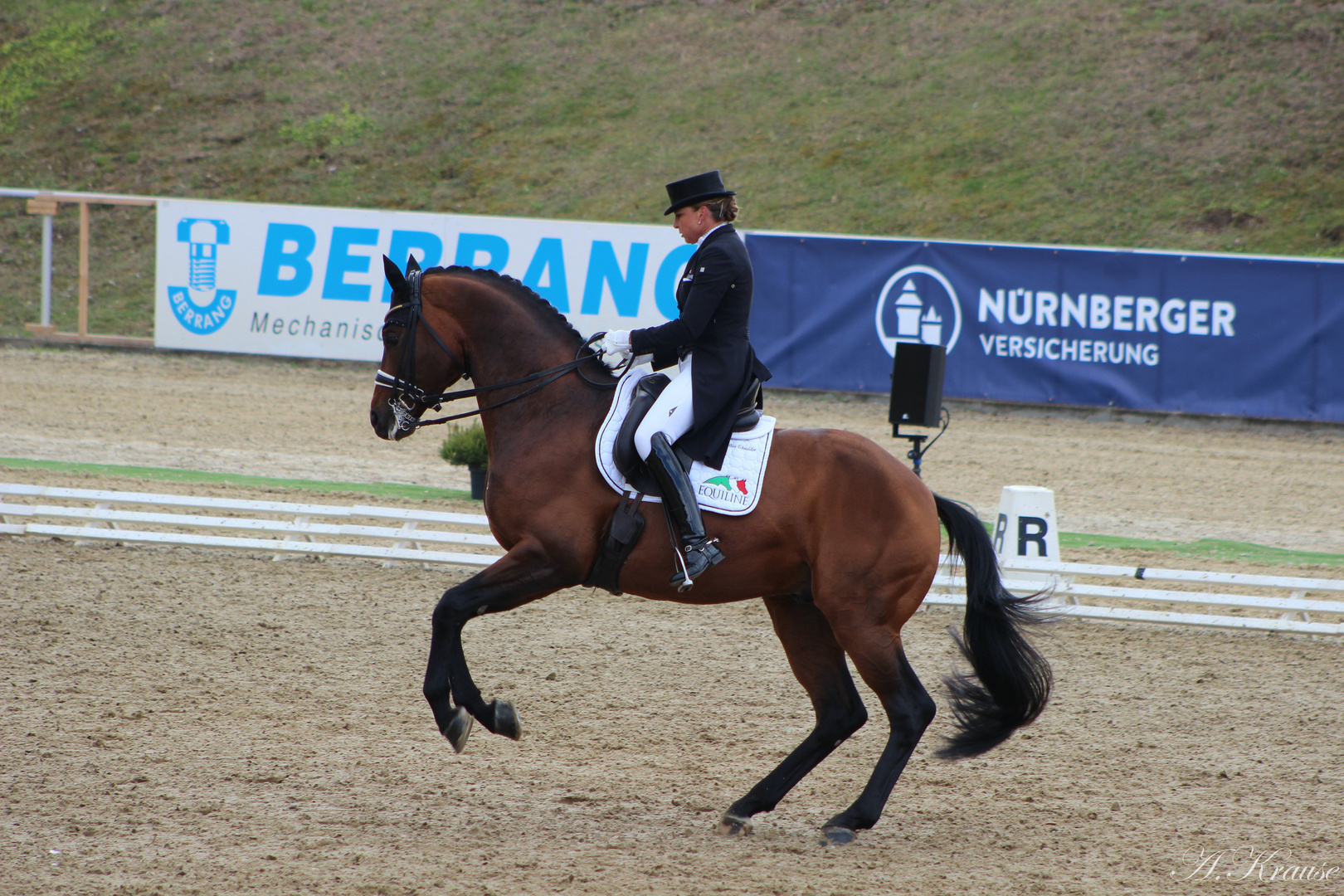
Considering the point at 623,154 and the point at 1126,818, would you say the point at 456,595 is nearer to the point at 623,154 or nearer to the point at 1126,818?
the point at 1126,818

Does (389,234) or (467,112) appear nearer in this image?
(389,234)

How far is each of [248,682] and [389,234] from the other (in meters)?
12.3

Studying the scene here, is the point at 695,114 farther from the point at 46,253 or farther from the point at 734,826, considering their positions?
the point at 734,826

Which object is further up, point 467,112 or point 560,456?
point 467,112

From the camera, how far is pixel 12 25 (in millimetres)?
30344

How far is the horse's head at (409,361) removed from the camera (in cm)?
501

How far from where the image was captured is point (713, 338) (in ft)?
16.0

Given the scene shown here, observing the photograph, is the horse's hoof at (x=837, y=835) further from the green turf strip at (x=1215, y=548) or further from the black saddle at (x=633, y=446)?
the green turf strip at (x=1215, y=548)

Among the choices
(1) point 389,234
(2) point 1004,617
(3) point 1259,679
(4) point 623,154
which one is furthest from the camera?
(4) point 623,154

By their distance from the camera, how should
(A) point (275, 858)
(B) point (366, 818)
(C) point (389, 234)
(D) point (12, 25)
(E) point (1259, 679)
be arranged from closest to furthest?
(A) point (275, 858)
(B) point (366, 818)
(E) point (1259, 679)
(C) point (389, 234)
(D) point (12, 25)

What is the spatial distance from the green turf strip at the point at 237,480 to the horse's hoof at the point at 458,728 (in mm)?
6318

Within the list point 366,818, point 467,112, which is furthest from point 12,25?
point 366,818

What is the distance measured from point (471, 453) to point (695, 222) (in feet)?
20.1

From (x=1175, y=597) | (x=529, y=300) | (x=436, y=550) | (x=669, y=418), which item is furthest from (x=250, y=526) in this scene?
(x=1175, y=597)
